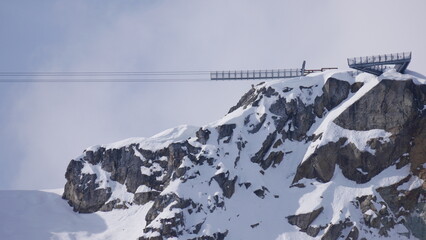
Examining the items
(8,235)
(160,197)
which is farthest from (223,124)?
(8,235)

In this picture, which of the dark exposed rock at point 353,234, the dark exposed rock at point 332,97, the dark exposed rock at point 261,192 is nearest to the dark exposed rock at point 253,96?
the dark exposed rock at point 332,97

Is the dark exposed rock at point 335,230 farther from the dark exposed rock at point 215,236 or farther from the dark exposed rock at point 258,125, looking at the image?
the dark exposed rock at point 258,125

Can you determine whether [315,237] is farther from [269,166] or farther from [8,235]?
[8,235]

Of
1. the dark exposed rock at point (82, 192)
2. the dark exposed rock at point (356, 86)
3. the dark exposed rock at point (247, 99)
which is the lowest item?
the dark exposed rock at point (82, 192)

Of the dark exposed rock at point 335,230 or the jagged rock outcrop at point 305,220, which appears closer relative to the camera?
the dark exposed rock at point 335,230

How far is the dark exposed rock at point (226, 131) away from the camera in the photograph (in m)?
128

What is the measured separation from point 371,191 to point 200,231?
2827 cm

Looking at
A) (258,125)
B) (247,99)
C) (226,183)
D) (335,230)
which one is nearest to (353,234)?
(335,230)

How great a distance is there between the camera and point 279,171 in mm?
123312

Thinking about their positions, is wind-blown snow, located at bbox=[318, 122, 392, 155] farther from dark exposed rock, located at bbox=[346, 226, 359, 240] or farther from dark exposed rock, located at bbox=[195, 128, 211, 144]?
dark exposed rock, located at bbox=[195, 128, 211, 144]

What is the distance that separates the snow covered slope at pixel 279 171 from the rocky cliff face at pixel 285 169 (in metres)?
0.18

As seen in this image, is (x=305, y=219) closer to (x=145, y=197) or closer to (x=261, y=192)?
(x=261, y=192)

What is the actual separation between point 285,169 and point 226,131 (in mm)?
13174

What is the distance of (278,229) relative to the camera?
4422 inches
